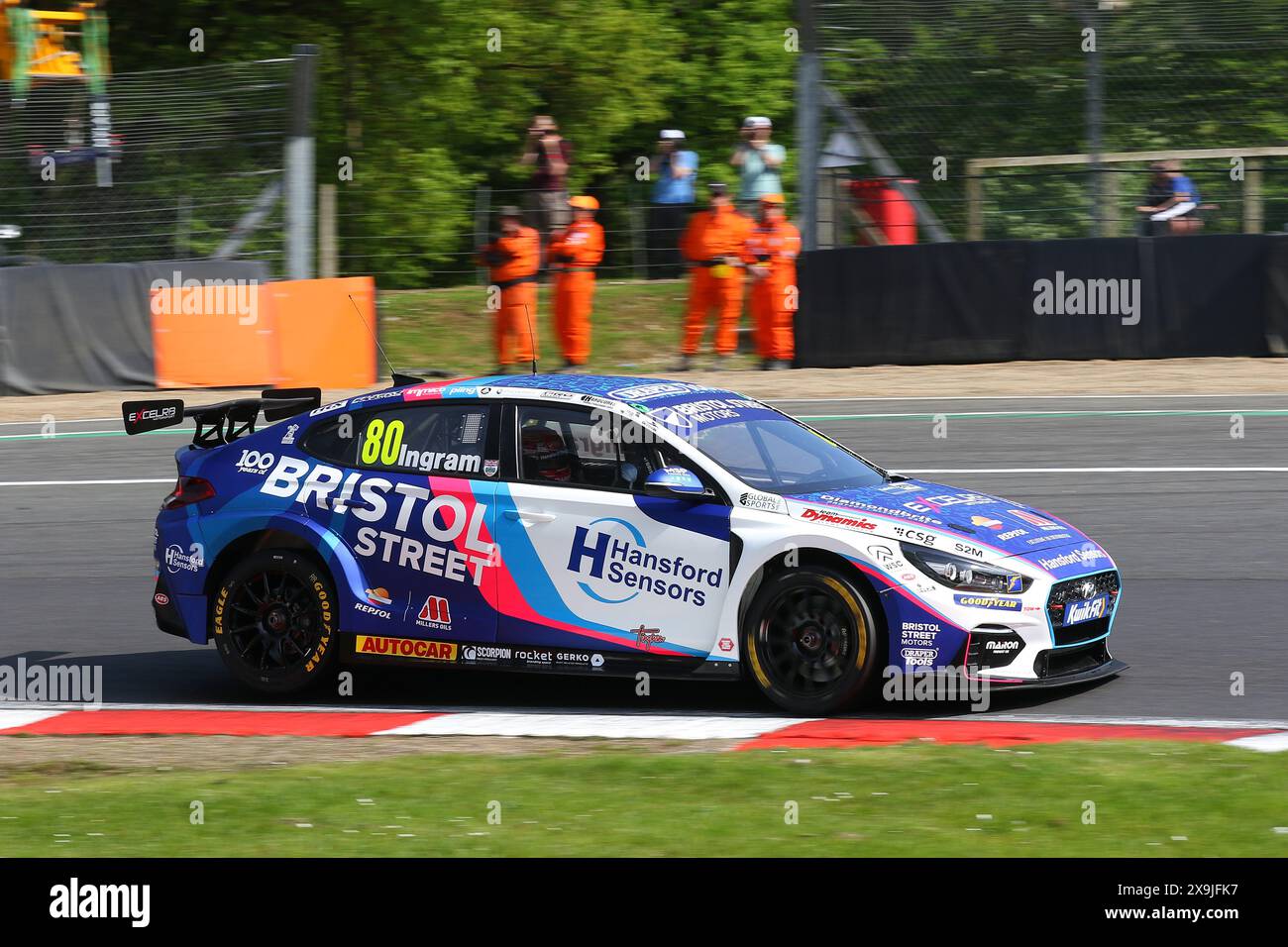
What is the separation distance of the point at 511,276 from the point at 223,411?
10738mm

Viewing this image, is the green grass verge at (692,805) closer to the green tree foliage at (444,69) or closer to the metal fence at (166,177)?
the metal fence at (166,177)

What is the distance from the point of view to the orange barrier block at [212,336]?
65.1ft

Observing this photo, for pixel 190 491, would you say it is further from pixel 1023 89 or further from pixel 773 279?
pixel 1023 89

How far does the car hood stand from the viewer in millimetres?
8109

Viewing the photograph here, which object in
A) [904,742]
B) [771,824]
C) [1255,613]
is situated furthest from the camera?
[1255,613]

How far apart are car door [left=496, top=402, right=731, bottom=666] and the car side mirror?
3 centimetres

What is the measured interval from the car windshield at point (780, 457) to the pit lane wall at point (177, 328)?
11029mm

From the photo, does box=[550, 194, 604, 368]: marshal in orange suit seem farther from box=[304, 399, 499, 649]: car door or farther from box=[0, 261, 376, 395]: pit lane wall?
box=[304, 399, 499, 649]: car door

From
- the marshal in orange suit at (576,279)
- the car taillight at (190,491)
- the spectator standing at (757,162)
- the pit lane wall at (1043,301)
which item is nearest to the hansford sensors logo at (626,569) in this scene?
the car taillight at (190,491)

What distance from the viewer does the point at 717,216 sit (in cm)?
2031

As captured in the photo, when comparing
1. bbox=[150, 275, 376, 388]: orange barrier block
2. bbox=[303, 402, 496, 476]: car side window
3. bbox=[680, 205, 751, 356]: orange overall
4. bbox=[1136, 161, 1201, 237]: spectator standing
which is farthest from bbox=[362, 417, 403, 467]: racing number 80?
bbox=[1136, 161, 1201, 237]: spectator standing

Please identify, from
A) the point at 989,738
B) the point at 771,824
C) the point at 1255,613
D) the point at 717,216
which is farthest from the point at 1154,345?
the point at 771,824

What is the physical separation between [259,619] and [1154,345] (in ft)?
43.1

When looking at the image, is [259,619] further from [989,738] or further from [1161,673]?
[1161,673]
